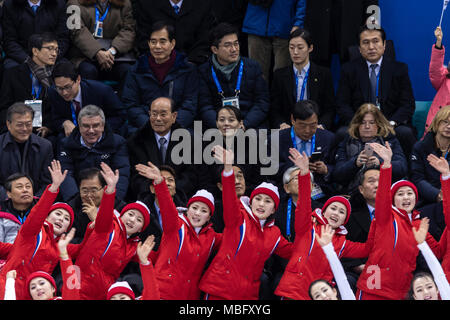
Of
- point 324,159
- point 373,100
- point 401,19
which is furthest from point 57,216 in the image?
point 401,19

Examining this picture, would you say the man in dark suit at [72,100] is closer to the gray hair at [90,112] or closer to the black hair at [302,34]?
the gray hair at [90,112]

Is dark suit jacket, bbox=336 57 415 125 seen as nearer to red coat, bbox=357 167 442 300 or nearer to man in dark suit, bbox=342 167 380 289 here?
man in dark suit, bbox=342 167 380 289

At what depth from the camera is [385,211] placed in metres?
6.78

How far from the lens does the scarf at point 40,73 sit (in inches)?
339

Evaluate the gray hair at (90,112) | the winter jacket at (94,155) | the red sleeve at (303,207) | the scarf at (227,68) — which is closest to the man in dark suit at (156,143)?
the winter jacket at (94,155)

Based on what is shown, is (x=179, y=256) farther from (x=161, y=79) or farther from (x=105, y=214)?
(x=161, y=79)

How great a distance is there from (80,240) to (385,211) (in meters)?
2.40

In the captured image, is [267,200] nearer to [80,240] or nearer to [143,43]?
[80,240]

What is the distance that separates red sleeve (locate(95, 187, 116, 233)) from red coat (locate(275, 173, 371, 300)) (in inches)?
53.2

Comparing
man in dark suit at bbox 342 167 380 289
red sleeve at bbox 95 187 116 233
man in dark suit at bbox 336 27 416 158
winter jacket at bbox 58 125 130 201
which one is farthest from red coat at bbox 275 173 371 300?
man in dark suit at bbox 336 27 416 158

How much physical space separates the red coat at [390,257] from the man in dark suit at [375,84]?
1.98 meters

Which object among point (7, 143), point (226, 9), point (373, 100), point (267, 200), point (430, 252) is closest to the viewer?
point (430, 252)

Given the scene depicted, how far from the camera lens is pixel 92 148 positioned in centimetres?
→ 796

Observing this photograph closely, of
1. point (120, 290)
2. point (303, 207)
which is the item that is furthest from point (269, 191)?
point (120, 290)
